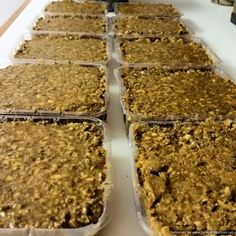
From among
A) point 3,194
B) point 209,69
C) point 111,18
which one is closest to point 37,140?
point 3,194

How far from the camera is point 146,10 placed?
1.93 m

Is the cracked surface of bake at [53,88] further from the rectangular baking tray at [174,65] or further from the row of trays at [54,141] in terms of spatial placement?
the rectangular baking tray at [174,65]

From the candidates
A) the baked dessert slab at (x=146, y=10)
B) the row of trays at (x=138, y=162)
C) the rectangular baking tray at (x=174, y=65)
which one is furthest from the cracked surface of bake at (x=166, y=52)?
the row of trays at (x=138, y=162)

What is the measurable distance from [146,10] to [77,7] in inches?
13.3

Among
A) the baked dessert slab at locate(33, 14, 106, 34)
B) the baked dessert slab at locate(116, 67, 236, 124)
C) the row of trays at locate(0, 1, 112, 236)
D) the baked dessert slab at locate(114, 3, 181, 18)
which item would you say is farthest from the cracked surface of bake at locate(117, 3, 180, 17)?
the baked dessert slab at locate(116, 67, 236, 124)

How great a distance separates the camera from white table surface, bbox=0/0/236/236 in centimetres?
77

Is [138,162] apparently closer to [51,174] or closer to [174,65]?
[51,174]

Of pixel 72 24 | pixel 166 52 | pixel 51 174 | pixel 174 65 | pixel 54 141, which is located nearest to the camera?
pixel 51 174

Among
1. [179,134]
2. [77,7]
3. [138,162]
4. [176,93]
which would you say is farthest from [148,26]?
[138,162]

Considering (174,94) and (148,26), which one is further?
(148,26)

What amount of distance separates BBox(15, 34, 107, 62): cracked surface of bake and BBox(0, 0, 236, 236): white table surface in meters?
0.09

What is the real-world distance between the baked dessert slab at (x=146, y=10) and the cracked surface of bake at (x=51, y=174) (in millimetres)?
1040

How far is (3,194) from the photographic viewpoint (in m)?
0.74

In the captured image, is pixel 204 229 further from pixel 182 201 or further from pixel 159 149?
pixel 159 149
